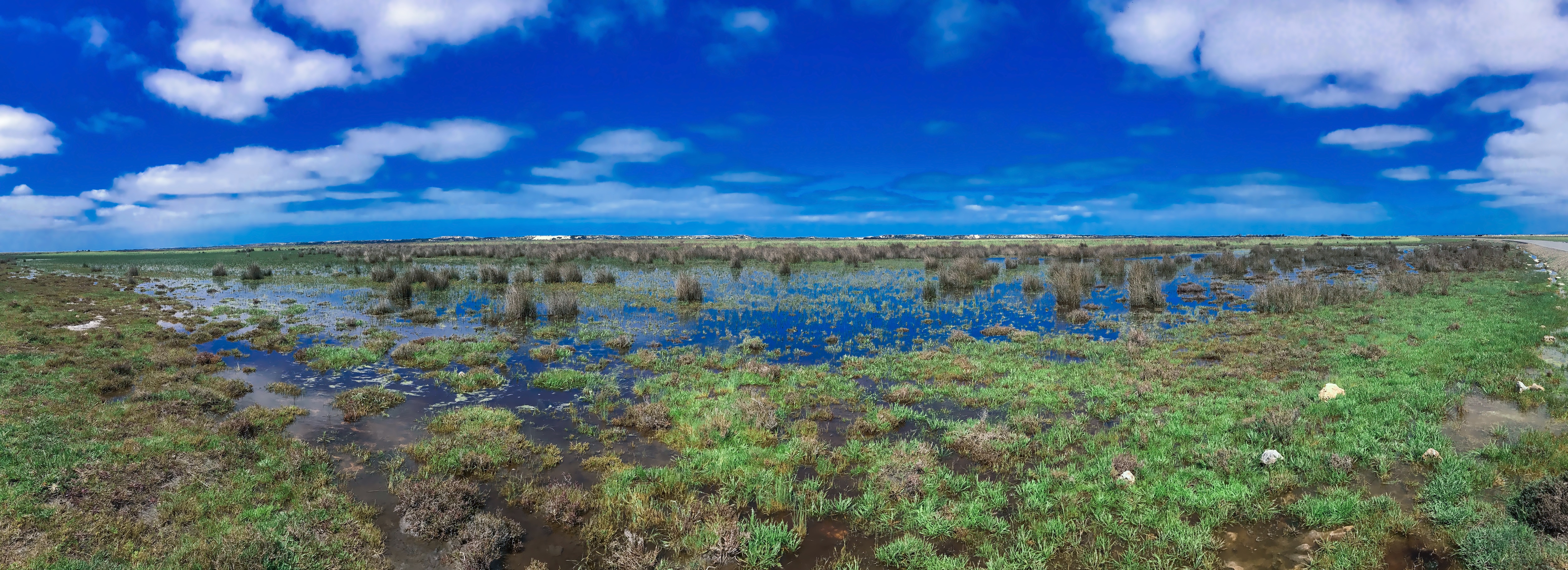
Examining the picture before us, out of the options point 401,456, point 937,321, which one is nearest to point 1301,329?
point 937,321

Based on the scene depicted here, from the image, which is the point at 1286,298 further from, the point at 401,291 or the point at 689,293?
the point at 401,291

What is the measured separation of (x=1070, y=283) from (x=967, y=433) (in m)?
18.6

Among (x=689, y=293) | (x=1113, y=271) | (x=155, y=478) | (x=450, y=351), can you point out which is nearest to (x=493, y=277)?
(x=689, y=293)

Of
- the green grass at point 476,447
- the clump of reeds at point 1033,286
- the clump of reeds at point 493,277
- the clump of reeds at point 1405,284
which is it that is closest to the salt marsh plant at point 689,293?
the clump of reeds at point 493,277

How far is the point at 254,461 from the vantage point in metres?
7.87

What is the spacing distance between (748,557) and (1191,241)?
14481cm

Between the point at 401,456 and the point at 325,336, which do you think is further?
the point at 325,336

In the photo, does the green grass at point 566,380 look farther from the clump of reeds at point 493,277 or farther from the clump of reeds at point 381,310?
the clump of reeds at point 493,277

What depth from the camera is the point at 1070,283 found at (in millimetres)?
24578

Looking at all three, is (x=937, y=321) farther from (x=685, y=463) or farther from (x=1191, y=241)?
(x=1191, y=241)

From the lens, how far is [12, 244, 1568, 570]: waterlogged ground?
6.02 m

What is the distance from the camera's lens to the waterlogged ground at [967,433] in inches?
237

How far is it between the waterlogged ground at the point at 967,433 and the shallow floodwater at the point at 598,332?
89mm

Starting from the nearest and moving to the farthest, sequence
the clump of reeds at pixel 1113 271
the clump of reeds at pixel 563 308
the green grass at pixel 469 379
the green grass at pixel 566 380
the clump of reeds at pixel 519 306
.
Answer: the green grass at pixel 469 379 < the green grass at pixel 566 380 < the clump of reeds at pixel 519 306 < the clump of reeds at pixel 563 308 < the clump of reeds at pixel 1113 271
